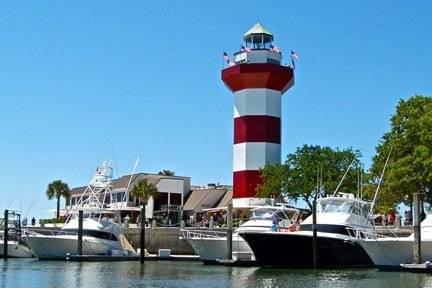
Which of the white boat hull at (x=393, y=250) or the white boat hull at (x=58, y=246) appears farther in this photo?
the white boat hull at (x=58, y=246)

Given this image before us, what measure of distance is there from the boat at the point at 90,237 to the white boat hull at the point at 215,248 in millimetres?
7864

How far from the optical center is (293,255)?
4544 cm

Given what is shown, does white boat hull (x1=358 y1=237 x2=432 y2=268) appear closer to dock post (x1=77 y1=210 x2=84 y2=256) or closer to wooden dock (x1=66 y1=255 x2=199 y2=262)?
wooden dock (x1=66 y1=255 x2=199 y2=262)

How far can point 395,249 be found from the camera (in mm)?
43500

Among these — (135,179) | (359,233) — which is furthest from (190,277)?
(135,179)

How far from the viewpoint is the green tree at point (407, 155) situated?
5334cm

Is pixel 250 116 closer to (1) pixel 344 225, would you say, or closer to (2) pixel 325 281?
(1) pixel 344 225

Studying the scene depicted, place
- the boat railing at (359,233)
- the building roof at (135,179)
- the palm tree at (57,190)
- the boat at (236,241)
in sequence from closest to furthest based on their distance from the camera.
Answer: the boat railing at (359,233)
the boat at (236,241)
the building roof at (135,179)
the palm tree at (57,190)

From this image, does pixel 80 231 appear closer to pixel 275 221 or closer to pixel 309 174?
pixel 275 221

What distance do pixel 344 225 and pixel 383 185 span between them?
39.1 feet

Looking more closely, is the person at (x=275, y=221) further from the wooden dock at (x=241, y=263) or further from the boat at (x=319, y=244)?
the wooden dock at (x=241, y=263)

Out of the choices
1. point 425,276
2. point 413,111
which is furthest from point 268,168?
point 425,276

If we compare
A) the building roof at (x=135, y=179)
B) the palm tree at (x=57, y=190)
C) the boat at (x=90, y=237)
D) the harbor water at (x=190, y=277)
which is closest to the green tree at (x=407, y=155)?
the harbor water at (x=190, y=277)

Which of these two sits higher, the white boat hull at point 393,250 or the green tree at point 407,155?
the green tree at point 407,155
